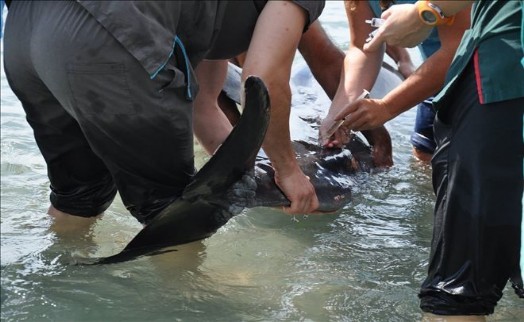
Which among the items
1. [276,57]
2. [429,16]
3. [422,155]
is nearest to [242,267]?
[276,57]

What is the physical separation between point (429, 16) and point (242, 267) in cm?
145

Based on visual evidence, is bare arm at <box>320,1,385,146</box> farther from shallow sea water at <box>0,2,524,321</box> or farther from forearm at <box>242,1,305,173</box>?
forearm at <box>242,1,305,173</box>

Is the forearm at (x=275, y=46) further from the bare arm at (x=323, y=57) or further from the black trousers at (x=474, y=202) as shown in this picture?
the bare arm at (x=323, y=57)

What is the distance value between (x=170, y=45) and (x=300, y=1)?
52 centimetres

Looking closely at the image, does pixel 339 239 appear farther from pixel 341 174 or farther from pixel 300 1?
pixel 300 1

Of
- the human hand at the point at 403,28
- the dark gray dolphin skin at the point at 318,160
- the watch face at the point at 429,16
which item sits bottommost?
the dark gray dolphin skin at the point at 318,160

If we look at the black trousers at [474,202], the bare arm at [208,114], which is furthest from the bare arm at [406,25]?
the bare arm at [208,114]

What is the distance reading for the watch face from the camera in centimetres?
258

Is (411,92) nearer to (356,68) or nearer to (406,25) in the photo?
(356,68)

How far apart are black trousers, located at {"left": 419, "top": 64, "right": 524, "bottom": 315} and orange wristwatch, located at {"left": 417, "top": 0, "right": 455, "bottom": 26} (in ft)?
0.58

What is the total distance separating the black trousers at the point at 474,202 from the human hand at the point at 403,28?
21 centimetres

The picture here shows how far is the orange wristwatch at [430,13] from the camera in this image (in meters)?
2.57

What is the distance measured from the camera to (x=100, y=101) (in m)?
2.73

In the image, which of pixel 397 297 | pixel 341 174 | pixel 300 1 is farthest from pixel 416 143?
pixel 300 1
